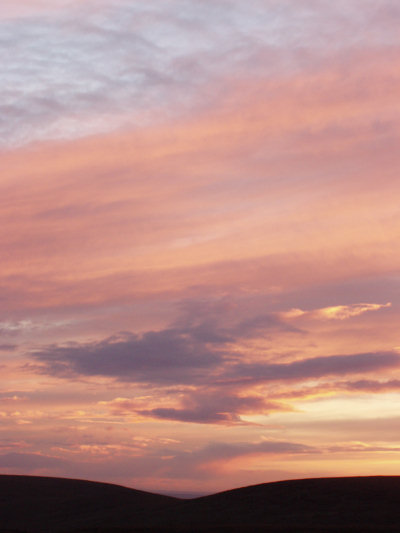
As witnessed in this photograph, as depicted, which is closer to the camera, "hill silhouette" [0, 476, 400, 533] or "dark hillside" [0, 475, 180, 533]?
"hill silhouette" [0, 476, 400, 533]

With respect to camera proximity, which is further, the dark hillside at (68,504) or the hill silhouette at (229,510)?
the dark hillside at (68,504)

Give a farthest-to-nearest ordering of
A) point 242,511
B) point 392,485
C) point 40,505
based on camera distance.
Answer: point 40,505 < point 392,485 < point 242,511

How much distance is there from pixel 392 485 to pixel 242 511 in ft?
65.7

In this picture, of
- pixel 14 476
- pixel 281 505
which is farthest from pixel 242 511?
pixel 14 476

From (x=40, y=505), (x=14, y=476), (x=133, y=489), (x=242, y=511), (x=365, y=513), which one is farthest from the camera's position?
(x=14, y=476)

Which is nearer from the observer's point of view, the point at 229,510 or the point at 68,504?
the point at 229,510

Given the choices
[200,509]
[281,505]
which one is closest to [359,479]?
[281,505]

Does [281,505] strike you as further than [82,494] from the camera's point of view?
No

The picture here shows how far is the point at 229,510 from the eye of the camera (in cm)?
7806

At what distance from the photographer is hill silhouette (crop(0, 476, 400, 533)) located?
65812mm

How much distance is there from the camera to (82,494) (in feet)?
362

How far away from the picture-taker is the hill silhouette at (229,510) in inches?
2591

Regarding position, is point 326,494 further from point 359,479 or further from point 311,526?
point 311,526

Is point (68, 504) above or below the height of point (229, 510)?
below
